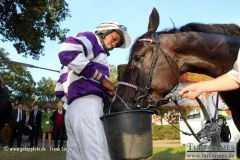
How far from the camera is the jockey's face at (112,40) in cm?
404

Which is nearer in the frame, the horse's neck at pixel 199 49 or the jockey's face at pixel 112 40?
the jockey's face at pixel 112 40

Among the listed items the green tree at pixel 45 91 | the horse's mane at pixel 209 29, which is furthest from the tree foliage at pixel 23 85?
the horse's mane at pixel 209 29

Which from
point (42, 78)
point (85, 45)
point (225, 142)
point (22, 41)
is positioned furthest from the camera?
point (42, 78)

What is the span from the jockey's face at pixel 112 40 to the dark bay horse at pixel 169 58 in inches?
12.0

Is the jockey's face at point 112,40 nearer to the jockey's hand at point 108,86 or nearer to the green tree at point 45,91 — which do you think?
the jockey's hand at point 108,86

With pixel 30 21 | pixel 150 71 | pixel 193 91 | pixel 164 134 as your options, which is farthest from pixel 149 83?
pixel 164 134

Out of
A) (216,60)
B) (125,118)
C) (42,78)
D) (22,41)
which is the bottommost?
(125,118)

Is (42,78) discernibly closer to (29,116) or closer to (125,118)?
(29,116)

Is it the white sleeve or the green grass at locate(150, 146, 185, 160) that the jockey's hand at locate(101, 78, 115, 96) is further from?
the green grass at locate(150, 146, 185, 160)

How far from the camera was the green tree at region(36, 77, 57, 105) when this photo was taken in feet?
265

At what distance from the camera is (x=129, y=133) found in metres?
3.56

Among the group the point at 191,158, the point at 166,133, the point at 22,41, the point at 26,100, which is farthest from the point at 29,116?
the point at 26,100

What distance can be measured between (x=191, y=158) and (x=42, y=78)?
272ft

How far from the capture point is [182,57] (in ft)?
14.4
